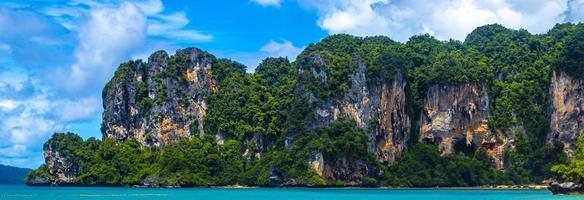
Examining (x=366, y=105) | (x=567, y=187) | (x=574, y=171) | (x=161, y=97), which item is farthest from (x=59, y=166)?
(x=574, y=171)

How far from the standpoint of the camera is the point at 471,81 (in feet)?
353

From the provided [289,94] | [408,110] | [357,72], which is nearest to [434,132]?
[408,110]

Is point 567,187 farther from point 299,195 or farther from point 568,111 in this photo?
point 568,111

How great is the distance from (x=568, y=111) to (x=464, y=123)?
42.4ft

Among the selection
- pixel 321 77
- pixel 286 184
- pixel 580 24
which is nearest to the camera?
pixel 286 184

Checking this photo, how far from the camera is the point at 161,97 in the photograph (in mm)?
115938

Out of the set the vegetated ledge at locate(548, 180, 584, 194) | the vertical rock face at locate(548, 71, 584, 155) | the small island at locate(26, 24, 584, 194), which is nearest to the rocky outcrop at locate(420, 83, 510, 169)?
the small island at locate(26, 24, 584, 194)

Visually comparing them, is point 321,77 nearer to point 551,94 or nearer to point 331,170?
point 331,170

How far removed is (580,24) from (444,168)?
2712cm

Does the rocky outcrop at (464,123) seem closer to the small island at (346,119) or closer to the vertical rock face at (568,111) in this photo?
the small island at (346,119)

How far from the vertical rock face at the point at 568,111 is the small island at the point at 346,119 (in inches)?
5.0

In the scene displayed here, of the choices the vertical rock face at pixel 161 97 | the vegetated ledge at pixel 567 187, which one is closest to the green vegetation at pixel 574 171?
the vegetated ledge at pixel 567 187

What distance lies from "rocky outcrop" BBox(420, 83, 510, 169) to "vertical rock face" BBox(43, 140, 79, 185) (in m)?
47.3

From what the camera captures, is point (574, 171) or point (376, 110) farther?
point (376, 110)
